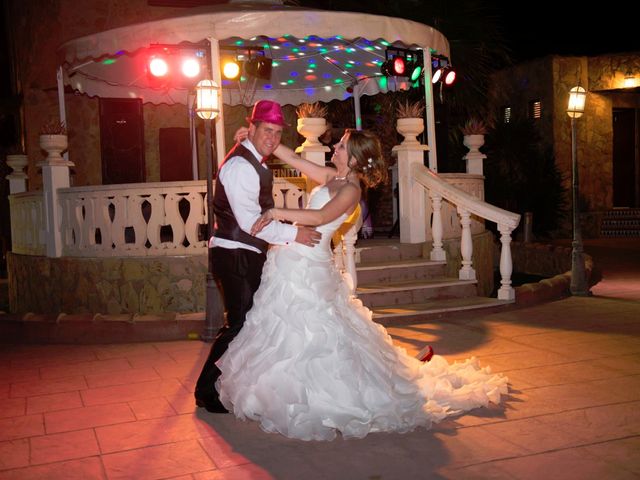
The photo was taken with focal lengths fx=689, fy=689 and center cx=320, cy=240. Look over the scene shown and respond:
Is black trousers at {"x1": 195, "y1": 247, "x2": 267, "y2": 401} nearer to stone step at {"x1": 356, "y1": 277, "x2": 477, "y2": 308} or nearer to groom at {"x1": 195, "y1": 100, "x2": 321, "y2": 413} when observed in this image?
groom at {"x1": 195, "y1": 100, "x2": 321, "y2": 413}

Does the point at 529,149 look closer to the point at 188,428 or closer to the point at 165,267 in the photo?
the point at 165,267

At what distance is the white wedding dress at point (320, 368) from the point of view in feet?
14.1

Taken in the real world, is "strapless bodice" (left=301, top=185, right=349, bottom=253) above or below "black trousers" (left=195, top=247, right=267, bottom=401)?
above

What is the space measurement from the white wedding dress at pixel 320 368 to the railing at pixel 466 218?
12.8 feet

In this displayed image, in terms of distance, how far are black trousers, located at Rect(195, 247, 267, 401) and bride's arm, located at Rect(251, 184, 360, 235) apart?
0.52m

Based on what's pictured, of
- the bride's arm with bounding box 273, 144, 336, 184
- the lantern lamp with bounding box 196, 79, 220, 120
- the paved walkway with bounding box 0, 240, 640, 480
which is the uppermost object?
the lantern lamp with bounding box 196, 79, 220, 120

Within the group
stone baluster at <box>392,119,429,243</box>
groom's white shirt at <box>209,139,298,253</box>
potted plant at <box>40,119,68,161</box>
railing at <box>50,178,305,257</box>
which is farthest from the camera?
stone baluster at <box>392,119,429,243</box>

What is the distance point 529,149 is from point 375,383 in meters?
16.0

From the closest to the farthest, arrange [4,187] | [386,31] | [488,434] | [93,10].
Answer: [488,434] < [386,31] < [93,10] < [4,187]

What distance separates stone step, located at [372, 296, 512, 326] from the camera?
26.0ft

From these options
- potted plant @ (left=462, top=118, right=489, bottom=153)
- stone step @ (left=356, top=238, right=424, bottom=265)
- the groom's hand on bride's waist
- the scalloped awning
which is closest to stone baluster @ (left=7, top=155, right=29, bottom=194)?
the scalloped awning

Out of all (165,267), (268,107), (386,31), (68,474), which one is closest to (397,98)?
(386,31)

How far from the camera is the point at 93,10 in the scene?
1486cm

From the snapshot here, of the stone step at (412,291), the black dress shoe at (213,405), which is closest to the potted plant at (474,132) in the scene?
the stone step at (412,291)
